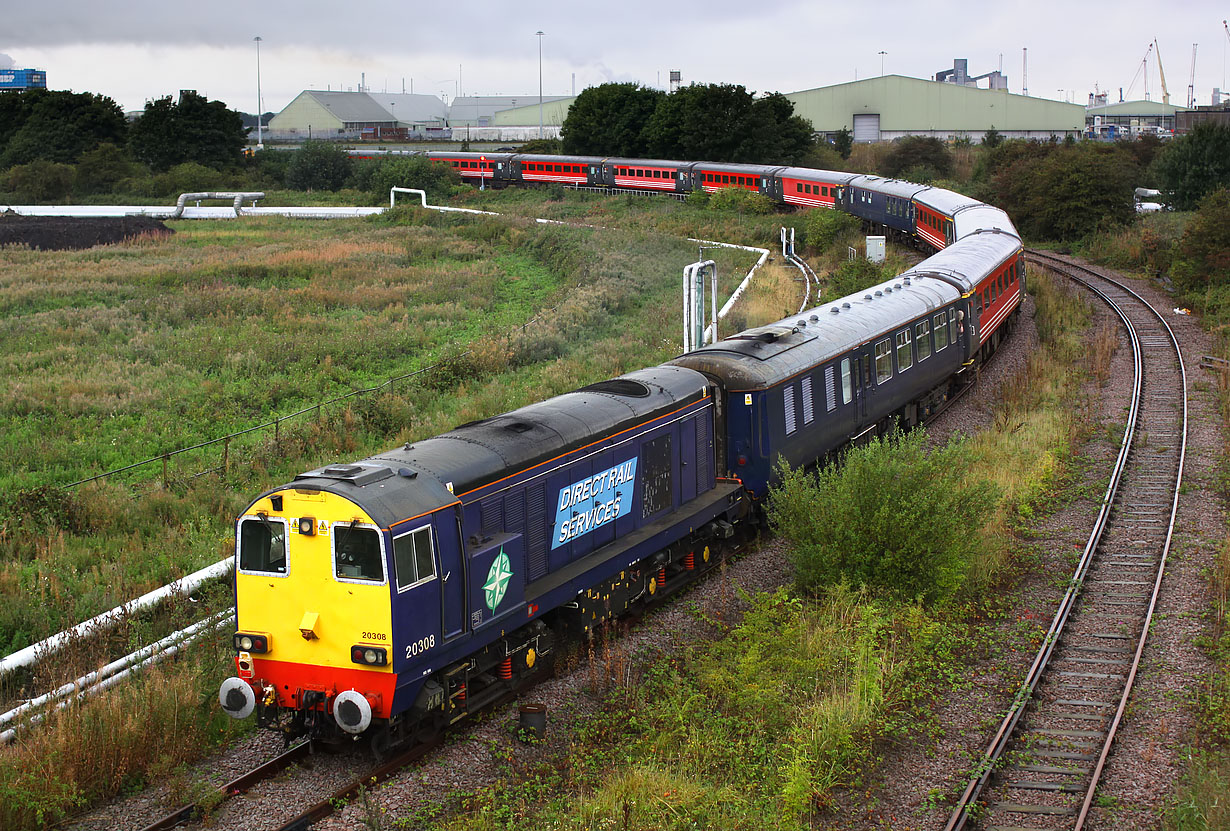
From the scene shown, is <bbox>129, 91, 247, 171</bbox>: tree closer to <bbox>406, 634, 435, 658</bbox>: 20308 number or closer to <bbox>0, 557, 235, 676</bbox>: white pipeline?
<bbox>0, 557, 235, 676</bbox>: white pipeline

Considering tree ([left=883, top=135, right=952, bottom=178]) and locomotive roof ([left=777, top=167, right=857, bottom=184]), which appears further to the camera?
tree ([left=883, top=135, right=952, bottom=178])

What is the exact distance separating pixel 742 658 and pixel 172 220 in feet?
224

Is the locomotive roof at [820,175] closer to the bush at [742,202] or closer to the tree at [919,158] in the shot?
the bush at [742,202]

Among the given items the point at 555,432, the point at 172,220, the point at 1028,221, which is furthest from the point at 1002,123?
the point at 555,432

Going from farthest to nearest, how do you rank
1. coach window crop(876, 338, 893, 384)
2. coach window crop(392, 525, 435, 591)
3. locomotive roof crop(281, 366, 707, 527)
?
coach window crop(876, 338, 893, 384) < locomotive roof crop(281, 366, 707, 527) < coach window crop(392, 525, 435, 591)

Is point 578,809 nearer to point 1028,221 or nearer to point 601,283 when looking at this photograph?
point 601,283

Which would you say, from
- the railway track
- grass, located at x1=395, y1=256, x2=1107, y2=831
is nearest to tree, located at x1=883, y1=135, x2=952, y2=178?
the railway track

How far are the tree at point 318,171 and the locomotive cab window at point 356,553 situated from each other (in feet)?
291

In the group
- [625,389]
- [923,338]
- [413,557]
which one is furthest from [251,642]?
[923,338]

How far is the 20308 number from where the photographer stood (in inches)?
409

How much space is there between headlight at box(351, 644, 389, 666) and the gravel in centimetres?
131

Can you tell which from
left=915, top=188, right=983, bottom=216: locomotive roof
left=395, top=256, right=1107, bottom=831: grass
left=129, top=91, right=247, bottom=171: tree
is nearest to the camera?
left=395, top=256, right=1107, bottom=831: grass

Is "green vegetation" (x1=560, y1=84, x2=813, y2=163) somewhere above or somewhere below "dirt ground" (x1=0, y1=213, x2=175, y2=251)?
above

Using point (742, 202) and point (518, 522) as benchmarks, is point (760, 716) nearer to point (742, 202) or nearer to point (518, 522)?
point (518, 522)
